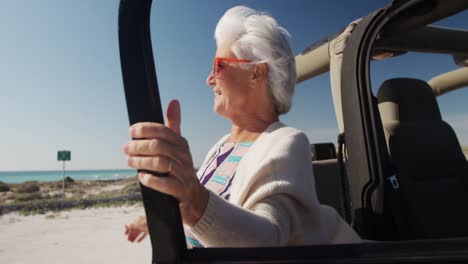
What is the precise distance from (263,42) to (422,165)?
4.22ft

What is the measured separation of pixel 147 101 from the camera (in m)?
0.58

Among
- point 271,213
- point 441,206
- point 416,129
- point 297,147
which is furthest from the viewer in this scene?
point 416,129

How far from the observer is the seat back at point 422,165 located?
1618 millimetres

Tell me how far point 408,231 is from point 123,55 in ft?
5.04

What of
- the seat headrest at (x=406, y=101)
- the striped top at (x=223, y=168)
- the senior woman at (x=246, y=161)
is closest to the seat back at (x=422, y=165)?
the seat headrest at (x=406, y=101)

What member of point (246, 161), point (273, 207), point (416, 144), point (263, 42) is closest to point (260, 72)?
point (263, 42)

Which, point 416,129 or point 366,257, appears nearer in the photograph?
point 366,257

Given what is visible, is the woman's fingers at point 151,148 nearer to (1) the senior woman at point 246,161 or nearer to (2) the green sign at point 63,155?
(1) the senior woman at point 246,161

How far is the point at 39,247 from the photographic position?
22.4 feet

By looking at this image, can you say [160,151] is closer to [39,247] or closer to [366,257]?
[366,257]

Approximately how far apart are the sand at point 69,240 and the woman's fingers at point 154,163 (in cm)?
539

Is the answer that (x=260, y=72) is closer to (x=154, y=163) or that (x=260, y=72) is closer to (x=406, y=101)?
(x=154, y=163)

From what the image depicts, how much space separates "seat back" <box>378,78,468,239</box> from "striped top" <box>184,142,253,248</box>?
72cm

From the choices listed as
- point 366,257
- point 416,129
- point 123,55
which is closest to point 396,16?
point 416,129
